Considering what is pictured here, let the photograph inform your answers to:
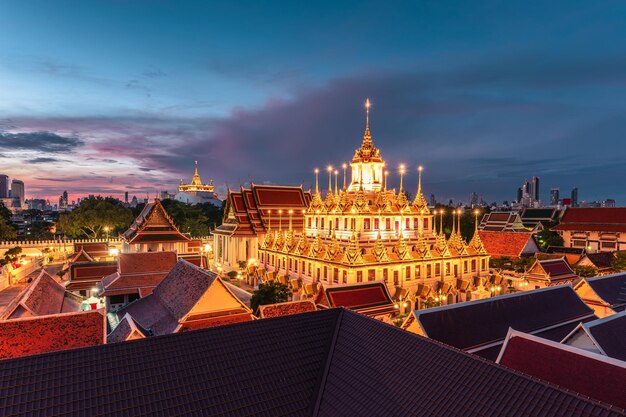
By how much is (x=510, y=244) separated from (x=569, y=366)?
3548 cm

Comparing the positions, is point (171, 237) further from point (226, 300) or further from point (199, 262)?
point (226, 300)

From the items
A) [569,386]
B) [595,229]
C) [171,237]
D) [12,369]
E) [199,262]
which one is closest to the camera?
[12,369]

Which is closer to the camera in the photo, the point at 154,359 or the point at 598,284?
the point at 154,359

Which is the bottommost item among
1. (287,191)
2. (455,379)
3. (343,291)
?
(343,291)

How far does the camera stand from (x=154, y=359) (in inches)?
319

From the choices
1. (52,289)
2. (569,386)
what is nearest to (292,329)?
(569,386)

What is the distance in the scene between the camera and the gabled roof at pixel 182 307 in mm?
15609

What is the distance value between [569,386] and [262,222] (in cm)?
3541

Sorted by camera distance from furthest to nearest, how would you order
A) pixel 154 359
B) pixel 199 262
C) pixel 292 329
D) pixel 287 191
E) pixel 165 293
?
1. pixel 287 191
2. pixel 199 262
3. pixel 165 293
4. pixel 292 329
5. pixel 154 359

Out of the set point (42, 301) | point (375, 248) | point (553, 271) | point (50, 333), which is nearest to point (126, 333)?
point (50, 333)

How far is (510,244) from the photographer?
134 feet

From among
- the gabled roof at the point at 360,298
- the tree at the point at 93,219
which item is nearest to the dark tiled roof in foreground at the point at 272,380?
the gabled roof at the point at 360,298

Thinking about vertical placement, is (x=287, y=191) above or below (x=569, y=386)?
above

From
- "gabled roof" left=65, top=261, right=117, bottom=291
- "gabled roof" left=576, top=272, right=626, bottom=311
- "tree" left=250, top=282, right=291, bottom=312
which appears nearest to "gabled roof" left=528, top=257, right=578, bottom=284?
"gabled roof" left=576, top=272, right=626, bottom=311
